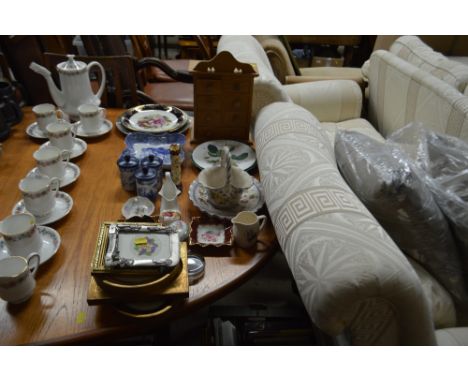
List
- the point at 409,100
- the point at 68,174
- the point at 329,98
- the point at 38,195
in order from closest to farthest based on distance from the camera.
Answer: the point at 38,195 < the point at 68,174 < the point at 409,100 < the point at 329,98

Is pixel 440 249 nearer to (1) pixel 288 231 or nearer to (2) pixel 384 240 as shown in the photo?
(2) pixel 384 240

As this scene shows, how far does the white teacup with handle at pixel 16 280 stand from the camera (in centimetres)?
76

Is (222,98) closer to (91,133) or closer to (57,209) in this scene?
(91,133)

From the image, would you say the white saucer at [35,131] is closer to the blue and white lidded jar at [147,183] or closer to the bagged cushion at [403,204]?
the blue and white lidded jar at [147,183]

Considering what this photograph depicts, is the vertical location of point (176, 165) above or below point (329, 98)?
above

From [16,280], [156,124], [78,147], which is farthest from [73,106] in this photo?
[16,280]

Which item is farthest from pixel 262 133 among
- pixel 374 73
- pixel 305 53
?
pixel 305 53

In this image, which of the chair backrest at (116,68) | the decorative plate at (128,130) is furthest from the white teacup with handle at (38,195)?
the chair backrest at (116,68)

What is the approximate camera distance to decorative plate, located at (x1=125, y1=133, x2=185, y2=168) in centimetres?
129

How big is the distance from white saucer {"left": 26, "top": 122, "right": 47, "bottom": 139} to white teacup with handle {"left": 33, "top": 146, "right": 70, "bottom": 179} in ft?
0.77

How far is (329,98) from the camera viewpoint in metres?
2.03

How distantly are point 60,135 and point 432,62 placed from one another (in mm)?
1711

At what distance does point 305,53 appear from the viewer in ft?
12.0

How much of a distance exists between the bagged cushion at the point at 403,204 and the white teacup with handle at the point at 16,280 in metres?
0.80
